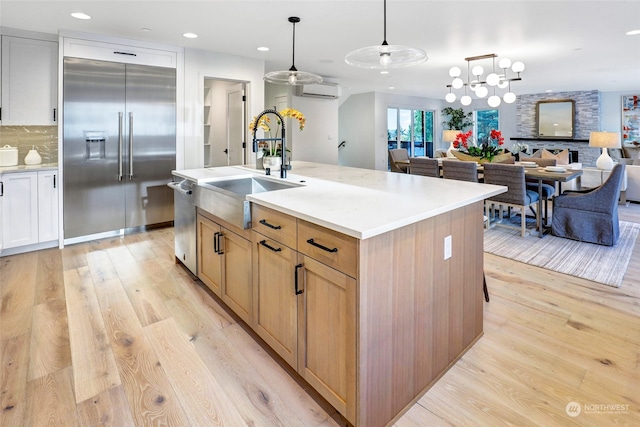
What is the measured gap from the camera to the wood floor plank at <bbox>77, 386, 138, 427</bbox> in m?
1.55

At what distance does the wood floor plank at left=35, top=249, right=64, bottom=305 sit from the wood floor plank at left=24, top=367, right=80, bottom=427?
1.15 metres

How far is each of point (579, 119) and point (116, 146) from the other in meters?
11.3

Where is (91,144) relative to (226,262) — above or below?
above

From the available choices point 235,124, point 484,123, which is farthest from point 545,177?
point 484,123

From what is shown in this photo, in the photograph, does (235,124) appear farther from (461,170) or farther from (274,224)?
(274,224)

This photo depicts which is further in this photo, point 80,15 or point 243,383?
point 80,15

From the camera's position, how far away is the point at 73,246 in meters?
4.21

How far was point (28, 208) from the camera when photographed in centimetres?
388

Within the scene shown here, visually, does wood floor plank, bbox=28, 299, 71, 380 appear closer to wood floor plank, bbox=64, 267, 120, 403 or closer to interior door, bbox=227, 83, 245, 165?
wood floor plank, bbox=64, 267, 120, 403

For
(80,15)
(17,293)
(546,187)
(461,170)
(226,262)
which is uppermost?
(80,15)

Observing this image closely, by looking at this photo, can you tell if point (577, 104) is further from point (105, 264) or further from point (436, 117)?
point (105, 264)

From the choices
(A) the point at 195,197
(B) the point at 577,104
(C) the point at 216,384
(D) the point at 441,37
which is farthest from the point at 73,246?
(B) the point at 577,104

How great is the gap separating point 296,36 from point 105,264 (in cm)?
334
